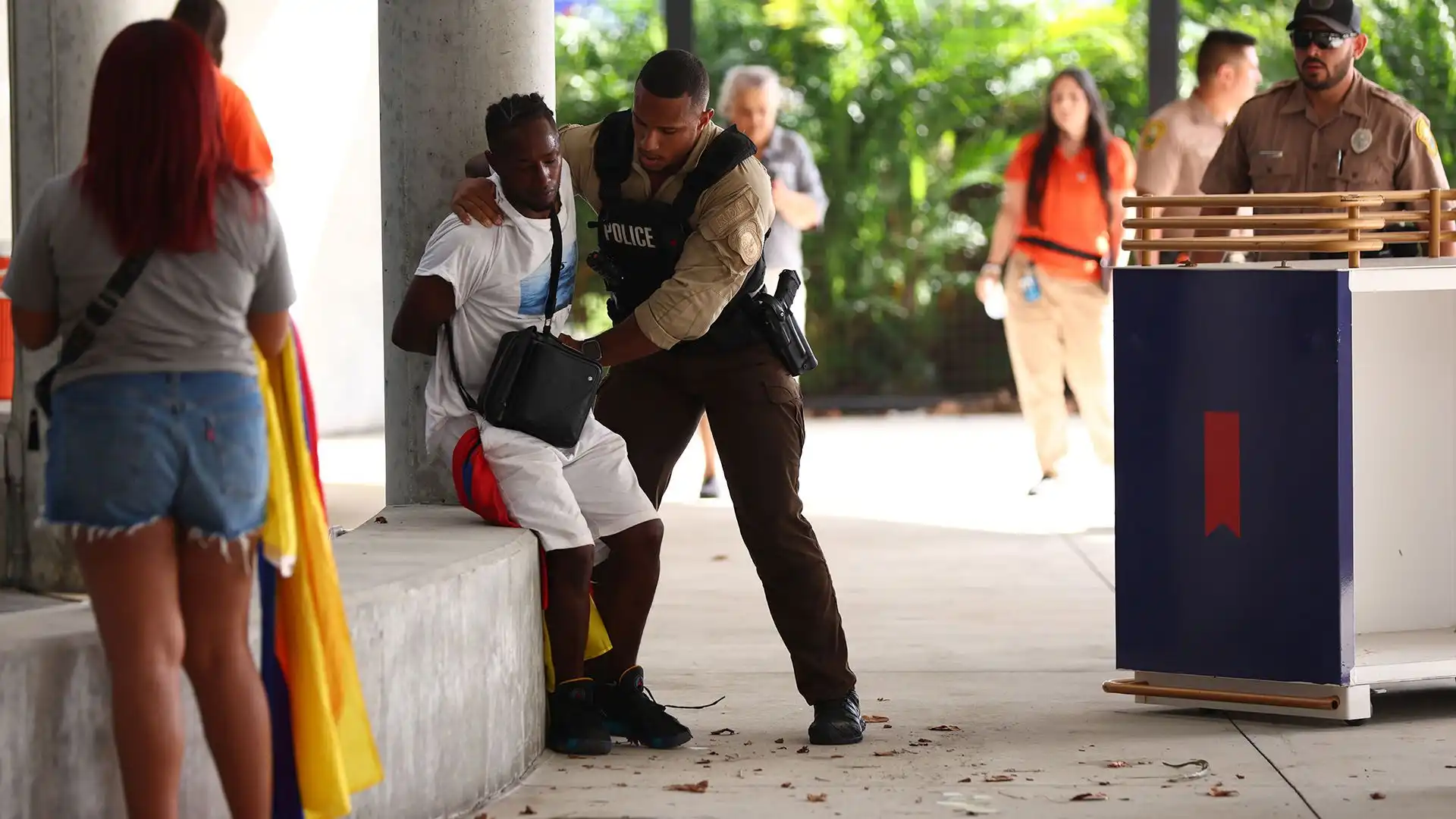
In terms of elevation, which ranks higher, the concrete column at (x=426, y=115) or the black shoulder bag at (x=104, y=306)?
the concrete column at (x=426, y=115)

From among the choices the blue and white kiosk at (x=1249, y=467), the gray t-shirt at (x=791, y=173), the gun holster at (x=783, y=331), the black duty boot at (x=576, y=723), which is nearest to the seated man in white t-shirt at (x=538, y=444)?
the black duty boot at (x=576, y=723)

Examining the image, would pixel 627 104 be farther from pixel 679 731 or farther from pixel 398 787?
pixel 398 787

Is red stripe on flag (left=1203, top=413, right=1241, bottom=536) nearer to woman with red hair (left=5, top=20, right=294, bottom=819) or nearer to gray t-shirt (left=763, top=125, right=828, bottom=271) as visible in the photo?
woman with red hair (left=5, top=20, right=294, bottom=819)

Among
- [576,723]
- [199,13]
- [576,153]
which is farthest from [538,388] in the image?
[199,13]

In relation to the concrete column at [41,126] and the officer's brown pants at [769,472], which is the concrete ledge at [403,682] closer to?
the officer's brown pants at [769,472]

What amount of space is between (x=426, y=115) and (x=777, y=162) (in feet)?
13.7

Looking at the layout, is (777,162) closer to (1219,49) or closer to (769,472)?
(1219,49)

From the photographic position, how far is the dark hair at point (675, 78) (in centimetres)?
482

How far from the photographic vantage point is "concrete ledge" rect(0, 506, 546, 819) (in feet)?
11.3

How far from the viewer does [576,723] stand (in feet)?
A: 16.2

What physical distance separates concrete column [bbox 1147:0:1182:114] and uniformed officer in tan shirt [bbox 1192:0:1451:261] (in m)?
5.85

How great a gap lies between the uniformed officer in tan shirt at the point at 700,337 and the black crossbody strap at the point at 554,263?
10 centimetres

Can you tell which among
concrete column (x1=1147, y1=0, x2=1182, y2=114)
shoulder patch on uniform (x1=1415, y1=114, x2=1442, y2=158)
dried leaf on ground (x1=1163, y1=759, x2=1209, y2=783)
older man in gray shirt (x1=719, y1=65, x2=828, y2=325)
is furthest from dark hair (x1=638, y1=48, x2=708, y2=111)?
concrete column (x1=1147, y1=0, x2=1182, y2=114)

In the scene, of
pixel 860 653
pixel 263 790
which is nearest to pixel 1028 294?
pixel 860 653
